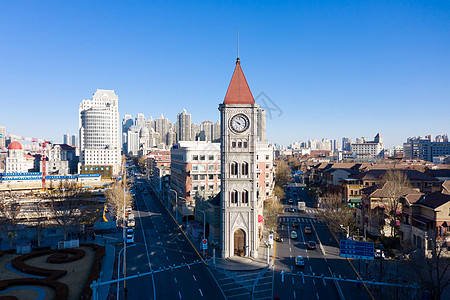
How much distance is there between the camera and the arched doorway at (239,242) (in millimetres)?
47219

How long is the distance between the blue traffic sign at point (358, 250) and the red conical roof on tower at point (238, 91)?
22643 mm

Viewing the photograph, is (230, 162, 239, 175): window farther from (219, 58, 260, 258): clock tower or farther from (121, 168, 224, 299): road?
(121, 168, 224, 299): road

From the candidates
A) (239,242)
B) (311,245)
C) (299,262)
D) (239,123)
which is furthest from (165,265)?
(311,245)

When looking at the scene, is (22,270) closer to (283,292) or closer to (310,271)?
(283,292)

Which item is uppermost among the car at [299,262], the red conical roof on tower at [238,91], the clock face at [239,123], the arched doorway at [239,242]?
the red conical roof on tower at [238,91]

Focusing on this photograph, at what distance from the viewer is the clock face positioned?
47.5 meters

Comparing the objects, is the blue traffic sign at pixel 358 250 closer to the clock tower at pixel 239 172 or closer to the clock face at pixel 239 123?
the clock tower at pixel 239 172

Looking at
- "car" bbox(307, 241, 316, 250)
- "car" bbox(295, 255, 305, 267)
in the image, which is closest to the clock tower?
"car" bbox(295, 255, 305, 267)

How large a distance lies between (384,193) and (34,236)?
211ft

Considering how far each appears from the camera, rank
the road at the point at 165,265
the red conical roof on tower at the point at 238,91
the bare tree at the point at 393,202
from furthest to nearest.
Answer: the bare tree at the point at 393,202
the red conical roof on tower at the point at 238,91
the road at the point at 165,265

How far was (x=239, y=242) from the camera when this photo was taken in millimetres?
47312

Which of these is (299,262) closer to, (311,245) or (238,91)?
(311,245)

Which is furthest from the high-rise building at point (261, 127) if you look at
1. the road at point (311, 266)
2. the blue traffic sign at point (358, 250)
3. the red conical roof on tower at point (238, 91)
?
the blue traffic sign at point (358, 250)

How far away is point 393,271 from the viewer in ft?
135
